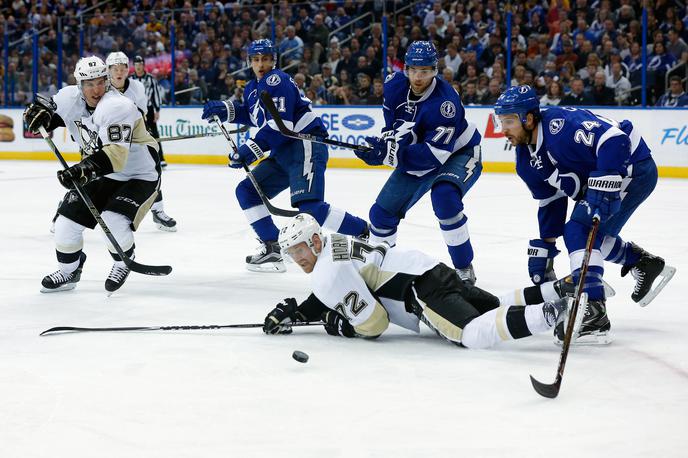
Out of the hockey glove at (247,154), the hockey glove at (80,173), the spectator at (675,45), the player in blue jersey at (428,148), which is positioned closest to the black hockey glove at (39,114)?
the hockey glove at (80,173)

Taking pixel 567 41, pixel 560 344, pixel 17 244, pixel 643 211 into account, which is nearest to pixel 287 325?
pixel 560 344

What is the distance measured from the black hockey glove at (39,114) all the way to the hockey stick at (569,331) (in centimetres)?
262

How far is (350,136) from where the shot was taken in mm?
11414

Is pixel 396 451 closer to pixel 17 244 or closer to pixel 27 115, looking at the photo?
pixel 27 115

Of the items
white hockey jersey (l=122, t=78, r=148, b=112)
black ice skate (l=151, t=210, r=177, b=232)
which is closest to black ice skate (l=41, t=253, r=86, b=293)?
black ice skate (l=151, t=210, r=177, b=232)

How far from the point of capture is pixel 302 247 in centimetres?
325

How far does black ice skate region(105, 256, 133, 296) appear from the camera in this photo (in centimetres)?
442

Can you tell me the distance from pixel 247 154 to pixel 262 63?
565mm

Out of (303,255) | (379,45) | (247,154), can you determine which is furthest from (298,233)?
A: (379,45)

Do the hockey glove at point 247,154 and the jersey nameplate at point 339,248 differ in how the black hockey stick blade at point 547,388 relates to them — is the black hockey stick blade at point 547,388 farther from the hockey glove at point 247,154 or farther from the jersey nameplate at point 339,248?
the hockey glove at point 247,154

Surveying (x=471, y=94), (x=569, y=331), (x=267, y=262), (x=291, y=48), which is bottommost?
(x=267, y=262)

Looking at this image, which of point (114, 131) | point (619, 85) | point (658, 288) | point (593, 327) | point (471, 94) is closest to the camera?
point (593, 327)

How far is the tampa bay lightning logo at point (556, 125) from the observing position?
11.4ft

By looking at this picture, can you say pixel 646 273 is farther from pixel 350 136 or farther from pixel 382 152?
pixel 350 136
